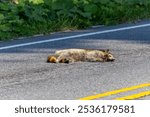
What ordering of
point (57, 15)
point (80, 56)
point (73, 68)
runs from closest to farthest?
point (73, 68) < point (80, 56) < point (57, 15)

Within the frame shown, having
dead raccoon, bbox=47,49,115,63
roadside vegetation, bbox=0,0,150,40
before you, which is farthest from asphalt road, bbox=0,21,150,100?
roadside vegetation, bbox=0,0,150,40

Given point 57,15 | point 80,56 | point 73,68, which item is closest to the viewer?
point 73,68

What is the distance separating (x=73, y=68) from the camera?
9.20 metres

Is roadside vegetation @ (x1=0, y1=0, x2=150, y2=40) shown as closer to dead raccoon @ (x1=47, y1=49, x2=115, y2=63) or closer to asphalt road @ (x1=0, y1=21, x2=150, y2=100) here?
asphalt road @ (x1=0, y1=21, x2=150, y2=100)

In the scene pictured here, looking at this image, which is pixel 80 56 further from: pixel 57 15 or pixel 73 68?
pixel 57 15

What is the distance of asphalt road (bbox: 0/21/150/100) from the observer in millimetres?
7934

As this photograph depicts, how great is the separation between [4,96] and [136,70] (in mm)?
2135

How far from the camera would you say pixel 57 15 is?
44.2 feet

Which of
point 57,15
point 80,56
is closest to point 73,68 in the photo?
point 80,56

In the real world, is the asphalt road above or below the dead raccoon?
below

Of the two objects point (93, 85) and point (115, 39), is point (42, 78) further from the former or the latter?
point (115, 39)

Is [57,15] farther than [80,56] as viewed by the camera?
Yes

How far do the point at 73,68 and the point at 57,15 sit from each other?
4390 mm

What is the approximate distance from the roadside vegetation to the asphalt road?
55 cm
